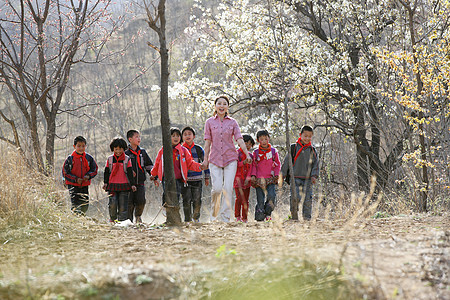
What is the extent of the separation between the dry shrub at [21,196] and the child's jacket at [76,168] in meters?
1.70

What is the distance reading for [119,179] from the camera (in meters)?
7.65

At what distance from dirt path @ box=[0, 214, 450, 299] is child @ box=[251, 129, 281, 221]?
214 cm

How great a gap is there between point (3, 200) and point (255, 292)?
3290 mm

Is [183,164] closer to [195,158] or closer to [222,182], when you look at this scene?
[195,158]

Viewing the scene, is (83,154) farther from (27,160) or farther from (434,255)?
(434,255)

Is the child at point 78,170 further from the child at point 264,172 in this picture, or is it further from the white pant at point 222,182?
the child at point 264,172

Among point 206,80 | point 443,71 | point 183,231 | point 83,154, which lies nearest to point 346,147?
point 206,80

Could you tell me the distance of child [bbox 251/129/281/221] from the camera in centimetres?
773

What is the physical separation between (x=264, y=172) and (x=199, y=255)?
3.93 metres

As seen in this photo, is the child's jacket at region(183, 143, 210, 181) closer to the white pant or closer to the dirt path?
the white pant

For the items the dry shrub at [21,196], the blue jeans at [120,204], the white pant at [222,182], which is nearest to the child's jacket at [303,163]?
the white pant at [222,182]

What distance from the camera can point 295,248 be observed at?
400 cm

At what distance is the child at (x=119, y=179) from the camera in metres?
7.63

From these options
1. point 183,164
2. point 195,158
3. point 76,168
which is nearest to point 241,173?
point 195,158
